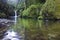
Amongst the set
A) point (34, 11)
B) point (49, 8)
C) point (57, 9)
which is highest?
point (49, 8)

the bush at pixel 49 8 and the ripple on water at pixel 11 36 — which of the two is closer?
the ripple on water at pixel 11 36

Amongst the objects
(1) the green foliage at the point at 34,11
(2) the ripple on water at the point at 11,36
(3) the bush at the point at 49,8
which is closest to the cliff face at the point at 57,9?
(3) the bush at the point at 49,8

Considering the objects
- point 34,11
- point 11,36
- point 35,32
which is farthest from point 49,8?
point 11,36

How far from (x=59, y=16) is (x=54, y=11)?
1.11 meters

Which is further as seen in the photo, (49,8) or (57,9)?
(57,9)

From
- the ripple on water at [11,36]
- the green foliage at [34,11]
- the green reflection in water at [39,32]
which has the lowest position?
the green reflection in water at [39,32]

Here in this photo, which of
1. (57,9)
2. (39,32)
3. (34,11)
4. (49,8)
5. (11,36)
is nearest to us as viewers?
(11,36)

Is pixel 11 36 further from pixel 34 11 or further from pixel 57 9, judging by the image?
pixel 34 11

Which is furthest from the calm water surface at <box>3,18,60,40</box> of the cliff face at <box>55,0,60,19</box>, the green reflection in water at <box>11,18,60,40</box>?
the cliff face at <box>55,0,60,19</box>

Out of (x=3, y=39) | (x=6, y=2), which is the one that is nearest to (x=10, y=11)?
(x=6, y=2)

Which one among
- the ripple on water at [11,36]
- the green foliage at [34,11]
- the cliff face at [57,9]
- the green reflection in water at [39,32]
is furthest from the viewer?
the green foliage at [34,11]

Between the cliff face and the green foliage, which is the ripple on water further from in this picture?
the green foliage

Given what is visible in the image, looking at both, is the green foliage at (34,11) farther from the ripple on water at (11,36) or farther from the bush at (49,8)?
the ripple on water at (11,36)

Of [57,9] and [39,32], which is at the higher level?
[57,9]
